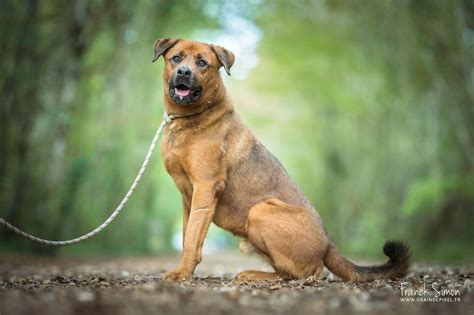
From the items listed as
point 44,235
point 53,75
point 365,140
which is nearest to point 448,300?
point 44,235

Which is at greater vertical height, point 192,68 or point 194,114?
point 192,68

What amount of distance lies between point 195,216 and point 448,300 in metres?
2.89

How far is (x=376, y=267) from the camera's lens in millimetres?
7055

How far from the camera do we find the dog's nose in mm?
6691

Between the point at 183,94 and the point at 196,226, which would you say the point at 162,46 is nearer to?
the point at 183,94

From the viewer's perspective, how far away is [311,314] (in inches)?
166

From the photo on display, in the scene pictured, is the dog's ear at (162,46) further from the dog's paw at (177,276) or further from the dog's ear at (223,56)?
the dog's paw at (177,276)

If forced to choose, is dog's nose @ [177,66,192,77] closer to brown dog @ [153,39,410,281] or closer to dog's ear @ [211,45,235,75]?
brown dog @ [153,39,410,281]

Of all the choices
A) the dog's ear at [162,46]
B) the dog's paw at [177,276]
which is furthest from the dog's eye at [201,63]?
the dog's paw at [177,276]

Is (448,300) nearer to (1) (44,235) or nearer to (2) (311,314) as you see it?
(2) (311,314)

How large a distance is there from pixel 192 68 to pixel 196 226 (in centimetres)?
190

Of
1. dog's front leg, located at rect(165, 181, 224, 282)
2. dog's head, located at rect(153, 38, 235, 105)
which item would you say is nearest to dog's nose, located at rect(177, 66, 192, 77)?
dog's head, located at rect(153, 38, 235, 105)

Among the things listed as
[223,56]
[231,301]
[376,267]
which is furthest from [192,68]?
[376,267]

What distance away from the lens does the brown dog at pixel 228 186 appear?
6.70 metres
